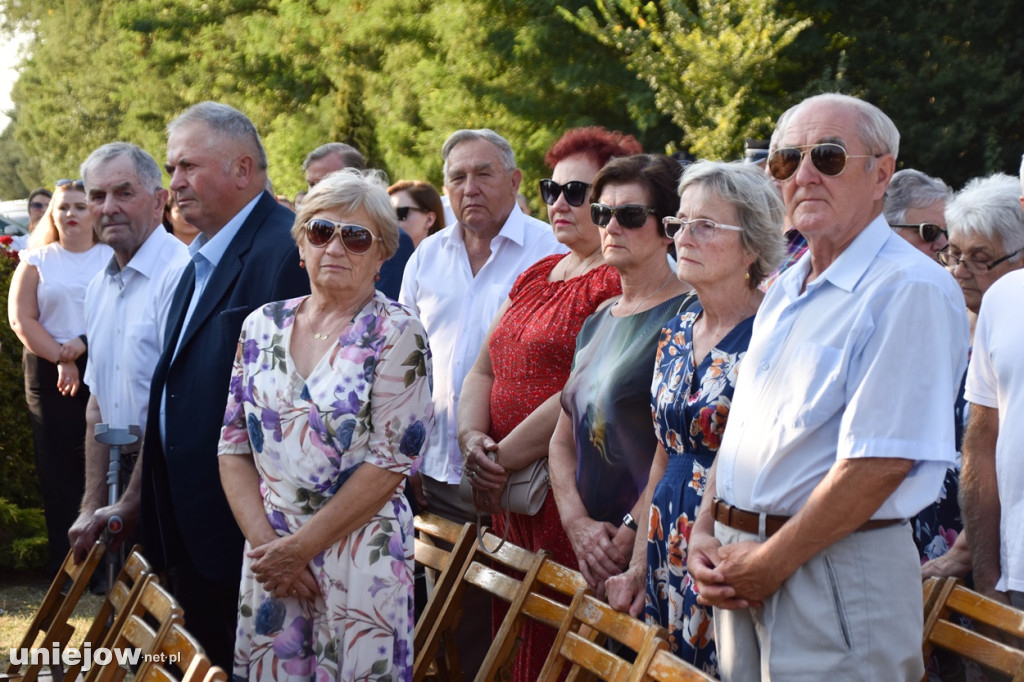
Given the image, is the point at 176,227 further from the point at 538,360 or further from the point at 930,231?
the point at 930,231

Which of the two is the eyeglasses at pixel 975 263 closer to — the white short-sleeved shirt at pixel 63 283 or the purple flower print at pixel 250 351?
the purple flower print at pixel 250 351

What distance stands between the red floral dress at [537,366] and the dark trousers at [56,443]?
353 centimetres

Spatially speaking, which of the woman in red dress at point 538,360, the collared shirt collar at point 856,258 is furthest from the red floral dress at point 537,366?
the collared shirt collar at point 856,258

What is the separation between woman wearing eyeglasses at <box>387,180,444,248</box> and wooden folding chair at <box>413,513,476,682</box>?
367 centimetres

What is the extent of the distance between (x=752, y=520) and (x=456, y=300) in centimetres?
257

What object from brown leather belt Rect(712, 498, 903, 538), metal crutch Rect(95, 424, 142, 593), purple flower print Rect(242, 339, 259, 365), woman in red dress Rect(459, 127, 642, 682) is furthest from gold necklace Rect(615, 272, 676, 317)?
metal crutch Rect(95, 424, 142, 593)

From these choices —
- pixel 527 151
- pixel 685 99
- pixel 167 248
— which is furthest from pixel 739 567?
pixel 527 151

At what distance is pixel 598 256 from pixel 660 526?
1335 mm

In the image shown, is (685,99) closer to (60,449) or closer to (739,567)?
(60,449)

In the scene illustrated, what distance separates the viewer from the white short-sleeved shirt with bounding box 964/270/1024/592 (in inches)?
130

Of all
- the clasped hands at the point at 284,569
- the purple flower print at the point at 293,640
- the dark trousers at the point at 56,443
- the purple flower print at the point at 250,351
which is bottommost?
the dark trousers at the point at 56,443

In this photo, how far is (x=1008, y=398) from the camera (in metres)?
3.34

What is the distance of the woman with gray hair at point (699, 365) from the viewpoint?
10.1 feet

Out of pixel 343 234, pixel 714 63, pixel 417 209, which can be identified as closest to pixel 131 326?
pixel 343 234
